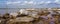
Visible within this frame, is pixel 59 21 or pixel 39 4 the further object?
pixel 39 4

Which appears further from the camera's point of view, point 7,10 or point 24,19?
point 7,10

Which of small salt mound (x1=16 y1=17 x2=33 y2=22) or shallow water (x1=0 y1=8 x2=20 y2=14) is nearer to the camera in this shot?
small salt mound (x1=16 y1=17 x2=33 y2=22)

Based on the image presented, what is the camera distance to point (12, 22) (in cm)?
139

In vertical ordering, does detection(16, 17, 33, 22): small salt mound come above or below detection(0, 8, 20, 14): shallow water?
below

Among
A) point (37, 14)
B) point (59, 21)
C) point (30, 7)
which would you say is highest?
point (30, 7)

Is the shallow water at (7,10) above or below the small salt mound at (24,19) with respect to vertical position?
above

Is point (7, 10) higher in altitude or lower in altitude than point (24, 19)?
higher

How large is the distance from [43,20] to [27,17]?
0.73 feet

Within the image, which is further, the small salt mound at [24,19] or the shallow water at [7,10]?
the shallow water at [7,10]

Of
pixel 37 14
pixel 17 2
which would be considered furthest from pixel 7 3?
pixel 37 14

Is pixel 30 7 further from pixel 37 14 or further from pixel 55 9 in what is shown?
pixel 55 9

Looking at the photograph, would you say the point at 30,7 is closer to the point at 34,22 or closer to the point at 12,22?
the point at 34,22

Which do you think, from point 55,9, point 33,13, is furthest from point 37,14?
point 55,9

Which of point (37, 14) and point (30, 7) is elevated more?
point (30, 7)
